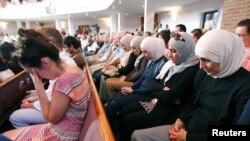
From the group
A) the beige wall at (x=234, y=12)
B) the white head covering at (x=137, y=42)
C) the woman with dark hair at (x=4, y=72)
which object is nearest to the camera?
the woman with dark hair at (x=4, y=72)

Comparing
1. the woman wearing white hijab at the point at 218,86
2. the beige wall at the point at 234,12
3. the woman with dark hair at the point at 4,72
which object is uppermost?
the beige wall at the point at 234,12

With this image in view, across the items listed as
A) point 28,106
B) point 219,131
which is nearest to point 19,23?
point 28,106

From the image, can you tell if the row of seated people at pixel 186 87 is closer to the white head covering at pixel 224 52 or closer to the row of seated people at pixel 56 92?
the white head covering at pixel 224 52

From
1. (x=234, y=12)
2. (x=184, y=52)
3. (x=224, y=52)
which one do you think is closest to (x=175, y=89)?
(x=184, y=52)

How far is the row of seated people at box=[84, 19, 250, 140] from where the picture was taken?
129cm

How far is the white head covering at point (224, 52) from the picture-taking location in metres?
1.30

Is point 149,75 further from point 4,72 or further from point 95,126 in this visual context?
point 4,72

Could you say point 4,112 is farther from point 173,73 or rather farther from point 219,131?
point 219,131

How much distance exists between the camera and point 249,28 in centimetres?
239

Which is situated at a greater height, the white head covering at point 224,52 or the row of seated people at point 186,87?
the white head covering at point 224,52

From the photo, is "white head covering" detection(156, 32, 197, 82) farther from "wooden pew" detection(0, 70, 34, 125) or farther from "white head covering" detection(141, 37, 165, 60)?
"wooden pew" detection(0, 70, 34, 125)

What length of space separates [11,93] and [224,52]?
2.62m

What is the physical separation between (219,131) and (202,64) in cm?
49

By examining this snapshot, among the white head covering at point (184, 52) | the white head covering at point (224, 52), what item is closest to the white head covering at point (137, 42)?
the white head covering at point (184, 52)
